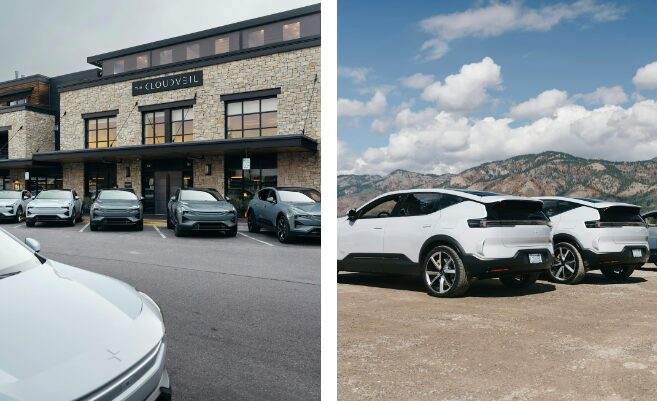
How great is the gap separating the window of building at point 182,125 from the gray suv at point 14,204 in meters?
0.80

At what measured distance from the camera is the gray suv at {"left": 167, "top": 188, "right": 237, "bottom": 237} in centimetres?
247

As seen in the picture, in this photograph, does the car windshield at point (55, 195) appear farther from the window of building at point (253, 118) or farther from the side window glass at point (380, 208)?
the side window glass at point (380, 208)

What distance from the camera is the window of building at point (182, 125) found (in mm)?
2703

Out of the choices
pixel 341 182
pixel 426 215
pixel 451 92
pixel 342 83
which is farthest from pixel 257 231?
pixel 451 92

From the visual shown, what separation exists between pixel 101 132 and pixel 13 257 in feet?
5.49

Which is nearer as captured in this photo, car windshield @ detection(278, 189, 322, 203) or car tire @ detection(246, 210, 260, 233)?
car windshield @ detection(278, 189, 322, 203)

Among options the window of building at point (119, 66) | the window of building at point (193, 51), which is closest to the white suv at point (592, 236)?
the window of building at point (193, 51)

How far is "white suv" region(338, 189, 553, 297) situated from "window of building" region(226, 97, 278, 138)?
82 centimetres

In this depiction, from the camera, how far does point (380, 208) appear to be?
2.96 meters

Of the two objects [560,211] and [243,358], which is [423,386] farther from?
[560,211]

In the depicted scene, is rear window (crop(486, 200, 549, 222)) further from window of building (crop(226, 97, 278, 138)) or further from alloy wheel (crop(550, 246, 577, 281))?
window of building (crop(226, 97, 278, 138))

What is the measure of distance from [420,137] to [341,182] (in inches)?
18.5

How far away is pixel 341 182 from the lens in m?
2.55

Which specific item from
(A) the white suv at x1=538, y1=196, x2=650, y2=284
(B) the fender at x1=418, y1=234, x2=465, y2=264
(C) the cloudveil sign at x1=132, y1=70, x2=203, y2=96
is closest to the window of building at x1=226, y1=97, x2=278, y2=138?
(C) the cloudveil sign at x1=132, y1=70, x2=203, y2=96
